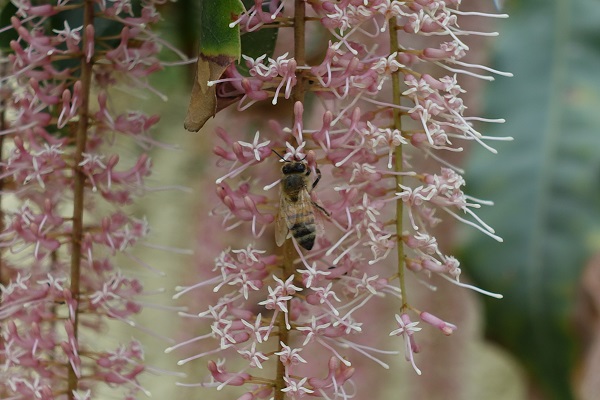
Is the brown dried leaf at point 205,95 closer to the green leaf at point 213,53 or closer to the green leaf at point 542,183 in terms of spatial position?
the green leaf at point 213,53

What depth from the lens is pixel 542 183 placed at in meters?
0.81

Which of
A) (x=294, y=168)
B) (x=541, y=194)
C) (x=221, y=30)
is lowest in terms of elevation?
(x=541, y=194)

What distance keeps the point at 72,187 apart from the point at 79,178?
0.02 m

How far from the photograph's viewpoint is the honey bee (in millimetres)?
551

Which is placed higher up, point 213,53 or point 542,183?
point 213,53

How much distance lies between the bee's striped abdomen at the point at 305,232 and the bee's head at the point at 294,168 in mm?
41

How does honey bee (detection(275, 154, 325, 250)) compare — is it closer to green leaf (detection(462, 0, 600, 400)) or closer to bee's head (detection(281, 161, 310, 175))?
bee's head (detection(281, 161, 310, 175))

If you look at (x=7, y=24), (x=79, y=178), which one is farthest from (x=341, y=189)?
(x=7, y=24)

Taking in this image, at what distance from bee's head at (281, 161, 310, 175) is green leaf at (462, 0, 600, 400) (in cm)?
25

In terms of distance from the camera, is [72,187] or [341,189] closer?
[341,189]

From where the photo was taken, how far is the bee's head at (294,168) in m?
0.57

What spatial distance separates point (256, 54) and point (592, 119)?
15.9 inches

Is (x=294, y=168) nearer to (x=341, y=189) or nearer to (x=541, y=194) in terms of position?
(x=341, y=189)

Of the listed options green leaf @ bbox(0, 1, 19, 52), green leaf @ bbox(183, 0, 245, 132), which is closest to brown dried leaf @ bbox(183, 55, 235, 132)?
green leaf @ bbox(183, 0, 245, 132)
